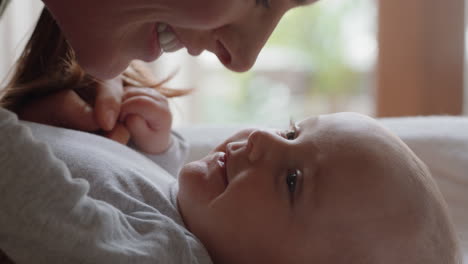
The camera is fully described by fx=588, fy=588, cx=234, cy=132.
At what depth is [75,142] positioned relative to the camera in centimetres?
98

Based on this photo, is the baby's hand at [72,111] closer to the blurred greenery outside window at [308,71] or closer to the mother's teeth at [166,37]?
the mother's teeth at [166,37]

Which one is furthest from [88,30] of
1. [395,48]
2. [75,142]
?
[395,48]

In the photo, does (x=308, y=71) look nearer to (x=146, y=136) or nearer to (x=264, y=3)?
(x=146, y=136)

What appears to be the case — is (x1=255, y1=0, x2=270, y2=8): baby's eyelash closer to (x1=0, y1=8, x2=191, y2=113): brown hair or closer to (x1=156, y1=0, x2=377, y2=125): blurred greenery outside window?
(x1=0, y1=8, x2=191, y2=113): brown hair

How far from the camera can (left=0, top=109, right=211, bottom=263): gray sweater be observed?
0.76 metres

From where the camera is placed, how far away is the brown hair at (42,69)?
1.15 m

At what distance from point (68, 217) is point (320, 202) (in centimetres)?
39

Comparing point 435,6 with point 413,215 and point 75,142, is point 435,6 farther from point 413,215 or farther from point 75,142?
point 75,142

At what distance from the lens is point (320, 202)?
942mm

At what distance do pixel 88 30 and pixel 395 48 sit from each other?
73.9 inches

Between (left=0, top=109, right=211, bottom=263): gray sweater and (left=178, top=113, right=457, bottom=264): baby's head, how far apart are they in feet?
0.28

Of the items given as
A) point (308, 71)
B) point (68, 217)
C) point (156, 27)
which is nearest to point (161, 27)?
point (156, 27)

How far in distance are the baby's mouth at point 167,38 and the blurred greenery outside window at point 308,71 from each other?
10.1ft

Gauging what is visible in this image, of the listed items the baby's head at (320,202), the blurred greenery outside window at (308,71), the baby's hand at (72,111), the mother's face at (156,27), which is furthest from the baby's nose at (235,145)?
the blurred greenery outside window at (308,71)
